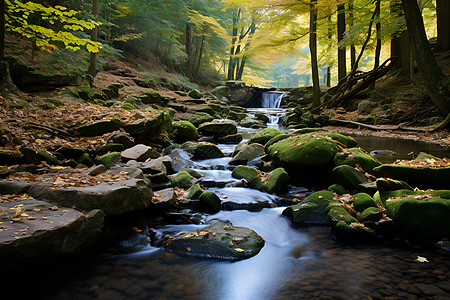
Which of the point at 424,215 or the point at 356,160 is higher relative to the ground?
the point at 356,160

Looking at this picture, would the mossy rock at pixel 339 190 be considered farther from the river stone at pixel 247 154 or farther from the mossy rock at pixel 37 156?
the mossy rock at pixel 37 156

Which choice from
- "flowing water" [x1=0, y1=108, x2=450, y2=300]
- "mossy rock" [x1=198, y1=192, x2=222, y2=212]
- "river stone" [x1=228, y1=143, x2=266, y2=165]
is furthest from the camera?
"river stone" [x1=228, y1=143, x2=266, y2=165]

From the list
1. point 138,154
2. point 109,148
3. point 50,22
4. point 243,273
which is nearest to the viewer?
point 243,273

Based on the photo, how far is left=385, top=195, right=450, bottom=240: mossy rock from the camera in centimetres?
281

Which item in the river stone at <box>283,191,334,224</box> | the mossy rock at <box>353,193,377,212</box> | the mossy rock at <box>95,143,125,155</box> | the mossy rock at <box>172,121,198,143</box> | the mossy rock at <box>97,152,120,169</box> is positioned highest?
the mossy rock at <box>172,121,198,143</box>

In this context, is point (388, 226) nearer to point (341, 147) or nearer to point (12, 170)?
point (341, 147)

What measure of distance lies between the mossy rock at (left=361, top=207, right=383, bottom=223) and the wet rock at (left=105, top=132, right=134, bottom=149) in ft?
18.1

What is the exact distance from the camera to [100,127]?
6633 mm

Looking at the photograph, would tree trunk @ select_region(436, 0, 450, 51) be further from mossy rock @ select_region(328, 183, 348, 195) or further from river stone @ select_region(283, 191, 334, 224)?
river stone @ select_region(283, 191, 334, 224)

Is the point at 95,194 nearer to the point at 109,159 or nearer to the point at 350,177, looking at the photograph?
the point at 109,159

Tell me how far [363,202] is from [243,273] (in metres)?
2.01

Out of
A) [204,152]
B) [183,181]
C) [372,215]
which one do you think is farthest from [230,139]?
[372,215]

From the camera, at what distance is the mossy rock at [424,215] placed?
2812 mm

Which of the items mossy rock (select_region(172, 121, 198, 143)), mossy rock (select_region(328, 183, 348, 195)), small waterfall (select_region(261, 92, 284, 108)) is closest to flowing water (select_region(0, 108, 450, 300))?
mossy rock (select_region(328, 183, 348, 195))
